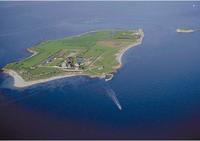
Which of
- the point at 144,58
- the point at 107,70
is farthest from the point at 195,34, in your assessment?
the point at 107,70

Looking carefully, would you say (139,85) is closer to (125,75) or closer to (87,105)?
(125,75)

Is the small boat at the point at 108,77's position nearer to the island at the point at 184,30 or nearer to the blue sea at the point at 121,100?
the blue sea at the point at 121,100

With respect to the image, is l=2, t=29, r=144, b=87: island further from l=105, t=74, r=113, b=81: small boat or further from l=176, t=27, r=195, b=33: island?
l=176, t=27, r=195, b=33: island

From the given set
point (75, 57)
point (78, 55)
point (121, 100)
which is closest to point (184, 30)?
point (78, 55)

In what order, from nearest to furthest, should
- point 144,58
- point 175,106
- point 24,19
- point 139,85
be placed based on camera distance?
1. point 175,106
2. point 139,85
3. point 144,58
4. point 24,19

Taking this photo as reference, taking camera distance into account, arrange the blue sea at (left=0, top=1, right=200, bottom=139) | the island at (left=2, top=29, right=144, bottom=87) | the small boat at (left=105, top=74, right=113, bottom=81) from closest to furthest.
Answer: the blue sea at (left=0, top=1, right=200, bottom=139), the small boat at (left=105, top=74, right=113, bottom=81), the island at (left=2, top=29, right=144, bottom=87)

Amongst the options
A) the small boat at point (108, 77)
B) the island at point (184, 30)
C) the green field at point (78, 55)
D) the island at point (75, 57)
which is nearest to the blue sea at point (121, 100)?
the small boat at point (108, 77)

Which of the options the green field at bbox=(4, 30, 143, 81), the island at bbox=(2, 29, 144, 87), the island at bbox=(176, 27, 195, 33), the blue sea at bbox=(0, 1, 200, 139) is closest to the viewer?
the blue sea at bbox=(0, 1, 200, 139)

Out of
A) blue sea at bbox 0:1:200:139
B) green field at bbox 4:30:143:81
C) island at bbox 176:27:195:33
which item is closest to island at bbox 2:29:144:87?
green field at bbox 4:30:143:81
